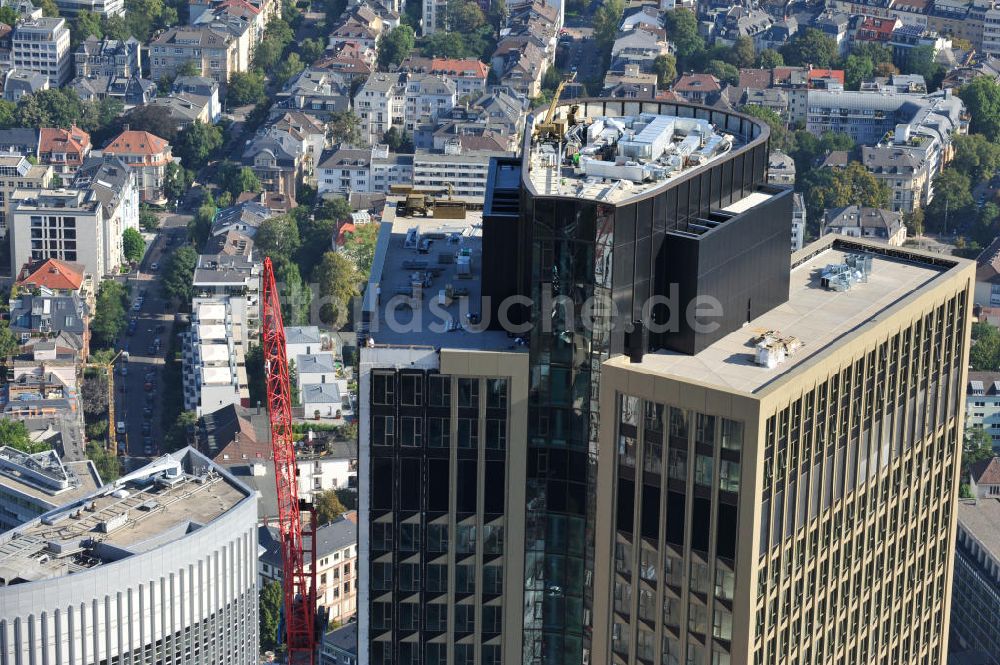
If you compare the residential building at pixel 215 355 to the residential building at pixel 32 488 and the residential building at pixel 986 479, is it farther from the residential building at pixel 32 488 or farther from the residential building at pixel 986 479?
the residential building at pixel 986 479

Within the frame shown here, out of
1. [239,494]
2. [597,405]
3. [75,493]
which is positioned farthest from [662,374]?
[75,493]

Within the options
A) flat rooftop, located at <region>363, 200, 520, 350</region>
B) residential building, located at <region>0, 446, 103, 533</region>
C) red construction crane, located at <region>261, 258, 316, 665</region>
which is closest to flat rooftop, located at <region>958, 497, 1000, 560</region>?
red construction crane, located at <region>261, 258, 316, 665</region>

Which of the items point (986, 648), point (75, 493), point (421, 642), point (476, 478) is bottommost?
point (986, 648)

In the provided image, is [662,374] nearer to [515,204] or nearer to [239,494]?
[515,204]

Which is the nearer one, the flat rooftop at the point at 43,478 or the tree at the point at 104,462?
the flat rooftop at the point at 43,478

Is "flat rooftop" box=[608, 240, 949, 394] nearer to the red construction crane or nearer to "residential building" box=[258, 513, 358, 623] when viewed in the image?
the red construction crane

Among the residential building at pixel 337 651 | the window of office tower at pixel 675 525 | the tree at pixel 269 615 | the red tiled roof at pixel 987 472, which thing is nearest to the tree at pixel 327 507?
the tree at pixel 269 615
